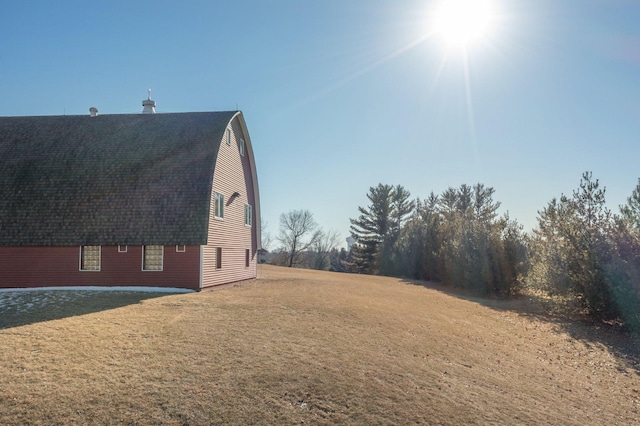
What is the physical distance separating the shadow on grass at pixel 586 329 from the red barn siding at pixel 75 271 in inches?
601

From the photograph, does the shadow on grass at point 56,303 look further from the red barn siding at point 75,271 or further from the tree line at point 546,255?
the tree line at point 546,255

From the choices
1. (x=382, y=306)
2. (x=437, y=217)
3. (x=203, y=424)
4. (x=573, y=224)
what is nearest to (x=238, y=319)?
(x=203, y=424)

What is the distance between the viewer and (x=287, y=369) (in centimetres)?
683

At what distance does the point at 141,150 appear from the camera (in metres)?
18.4

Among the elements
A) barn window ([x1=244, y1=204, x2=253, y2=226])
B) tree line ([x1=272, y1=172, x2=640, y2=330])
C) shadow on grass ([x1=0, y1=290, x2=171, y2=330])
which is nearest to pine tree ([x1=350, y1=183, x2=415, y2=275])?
tree line ([x1=272, y1=172, x2=640, y2=330])

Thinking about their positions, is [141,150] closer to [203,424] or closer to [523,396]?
[203,424]

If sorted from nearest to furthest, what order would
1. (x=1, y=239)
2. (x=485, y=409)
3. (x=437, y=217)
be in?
(x=485, y=409), (x=1, y=239), (x=437, y=217)

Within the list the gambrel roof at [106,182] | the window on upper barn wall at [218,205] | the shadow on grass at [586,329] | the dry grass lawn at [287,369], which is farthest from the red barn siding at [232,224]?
the shadow on grass at [586,329]

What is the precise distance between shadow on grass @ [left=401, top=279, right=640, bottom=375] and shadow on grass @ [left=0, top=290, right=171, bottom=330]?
608 inches

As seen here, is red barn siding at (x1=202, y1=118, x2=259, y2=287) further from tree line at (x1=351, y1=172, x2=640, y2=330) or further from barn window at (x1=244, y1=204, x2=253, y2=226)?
tree line at (x1=351, y1=172, x2=640, y2=330)

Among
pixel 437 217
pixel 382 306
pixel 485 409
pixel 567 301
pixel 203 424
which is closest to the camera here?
pixel 203 424

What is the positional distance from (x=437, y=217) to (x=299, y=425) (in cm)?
3397

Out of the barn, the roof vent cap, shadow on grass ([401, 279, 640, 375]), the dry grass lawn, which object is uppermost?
the roof vent cap

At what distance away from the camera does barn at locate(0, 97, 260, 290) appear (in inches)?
639
